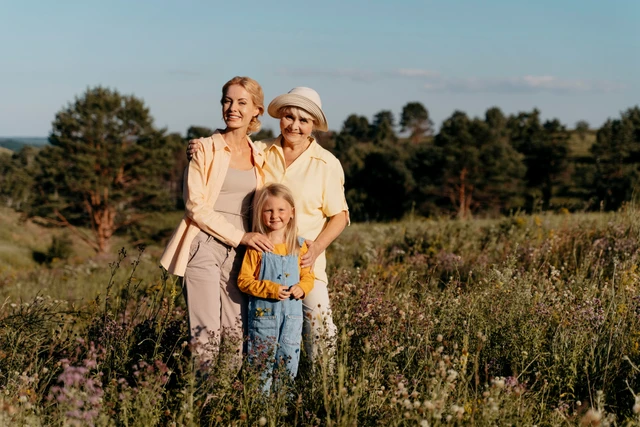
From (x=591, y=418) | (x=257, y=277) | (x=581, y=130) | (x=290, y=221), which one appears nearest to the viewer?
(x=591, y=418)

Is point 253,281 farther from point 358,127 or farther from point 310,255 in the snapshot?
point 358,127

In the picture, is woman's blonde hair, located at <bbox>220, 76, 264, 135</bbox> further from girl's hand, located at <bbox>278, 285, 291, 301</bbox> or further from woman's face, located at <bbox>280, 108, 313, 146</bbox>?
girl's hand, located at <bbox>278, 285, 291, 301</bbox>

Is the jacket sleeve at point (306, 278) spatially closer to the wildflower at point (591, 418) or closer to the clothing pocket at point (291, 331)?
the clothing pocket at point (291, 331)

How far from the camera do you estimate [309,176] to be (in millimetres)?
4160

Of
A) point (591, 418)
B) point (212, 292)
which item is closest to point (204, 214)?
Result: point (212, 292)

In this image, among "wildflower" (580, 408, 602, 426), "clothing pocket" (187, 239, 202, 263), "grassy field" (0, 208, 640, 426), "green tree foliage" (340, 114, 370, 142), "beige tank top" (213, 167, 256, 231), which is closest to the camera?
"wildflower" (580, 408, 602, 426)

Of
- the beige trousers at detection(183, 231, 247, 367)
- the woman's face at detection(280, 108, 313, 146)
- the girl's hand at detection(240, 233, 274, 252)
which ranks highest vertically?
the woman's face at detection(280, 108, 313, 146)

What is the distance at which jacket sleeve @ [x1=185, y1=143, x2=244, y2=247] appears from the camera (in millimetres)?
3797

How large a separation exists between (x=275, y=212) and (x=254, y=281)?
46 cm

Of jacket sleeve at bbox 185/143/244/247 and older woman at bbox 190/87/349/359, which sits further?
older woman at bbox 190/87/349/359

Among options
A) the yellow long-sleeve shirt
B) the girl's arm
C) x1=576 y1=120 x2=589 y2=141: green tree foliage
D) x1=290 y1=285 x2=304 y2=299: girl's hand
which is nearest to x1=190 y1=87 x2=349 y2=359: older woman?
the yellow long-sleeve shirt

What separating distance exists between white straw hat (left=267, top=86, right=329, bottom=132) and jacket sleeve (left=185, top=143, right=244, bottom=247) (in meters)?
0.57

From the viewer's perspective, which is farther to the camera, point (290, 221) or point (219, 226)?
point (290, 221)

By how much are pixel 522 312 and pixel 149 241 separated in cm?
4157
